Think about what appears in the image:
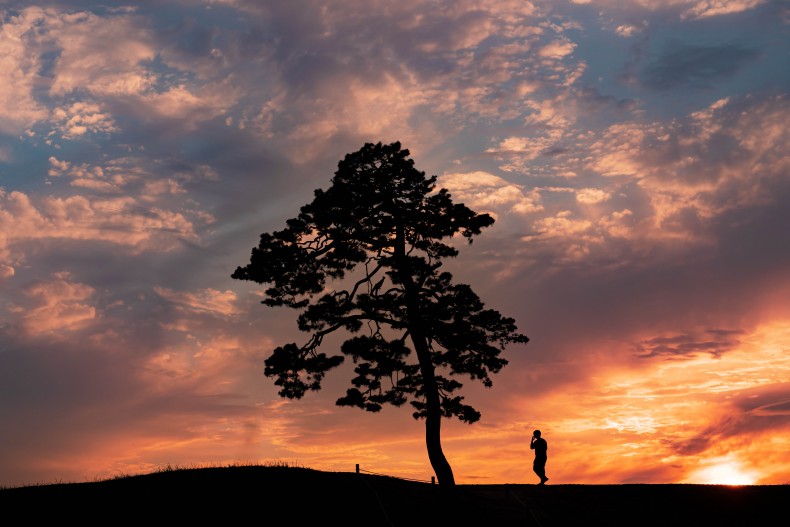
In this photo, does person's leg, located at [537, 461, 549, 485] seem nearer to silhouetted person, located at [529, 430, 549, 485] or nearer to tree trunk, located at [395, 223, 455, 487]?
silhouetted person, located at [529, 430, 549, 485]

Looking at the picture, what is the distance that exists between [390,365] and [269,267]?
266 inches

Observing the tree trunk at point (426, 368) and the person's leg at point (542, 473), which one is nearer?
the tree trunk at point (426, 368)

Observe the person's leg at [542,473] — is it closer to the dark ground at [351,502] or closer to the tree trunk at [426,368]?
the dark ground at [351,502]

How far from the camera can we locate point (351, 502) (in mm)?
28484

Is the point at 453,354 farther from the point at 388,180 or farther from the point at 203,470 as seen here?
the point at 203,470

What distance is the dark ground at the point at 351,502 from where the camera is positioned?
26.8m

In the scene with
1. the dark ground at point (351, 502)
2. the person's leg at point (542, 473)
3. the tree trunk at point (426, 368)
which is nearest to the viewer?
the dark ground at point (351, 502)

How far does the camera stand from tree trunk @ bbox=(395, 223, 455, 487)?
108 ft

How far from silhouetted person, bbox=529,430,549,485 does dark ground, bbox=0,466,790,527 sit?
4.25ft

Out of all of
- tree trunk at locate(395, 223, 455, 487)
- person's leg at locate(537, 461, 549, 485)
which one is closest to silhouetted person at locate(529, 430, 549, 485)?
person's leg at locate(537, 461, 549, 485)

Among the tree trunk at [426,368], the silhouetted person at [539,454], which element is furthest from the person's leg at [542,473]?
the tree trunk at [426,368]

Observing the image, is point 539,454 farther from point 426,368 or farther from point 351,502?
point 351,502

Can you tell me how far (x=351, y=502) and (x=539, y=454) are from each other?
10.6 meters

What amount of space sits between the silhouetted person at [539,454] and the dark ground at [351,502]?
1.29 metres
